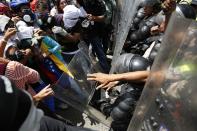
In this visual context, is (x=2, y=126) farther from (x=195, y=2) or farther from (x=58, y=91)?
(x=195, y=2)

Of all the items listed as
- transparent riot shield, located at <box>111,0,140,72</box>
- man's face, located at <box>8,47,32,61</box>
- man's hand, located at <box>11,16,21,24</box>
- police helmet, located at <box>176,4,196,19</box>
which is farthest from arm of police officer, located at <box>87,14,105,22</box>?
man's face, located at <box>8,47,32,61</box>

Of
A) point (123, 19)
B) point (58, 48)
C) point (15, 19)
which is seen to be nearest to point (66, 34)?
point (58, 48)

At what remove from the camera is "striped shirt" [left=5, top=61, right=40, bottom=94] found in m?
3.56

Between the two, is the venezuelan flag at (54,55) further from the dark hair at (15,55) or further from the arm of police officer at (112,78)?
the arm of police officer at (112,78)

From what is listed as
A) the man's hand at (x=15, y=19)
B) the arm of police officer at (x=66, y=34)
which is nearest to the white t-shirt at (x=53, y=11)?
the arm of police officer at (x=66, y=34)

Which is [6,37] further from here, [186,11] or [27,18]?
[186,11]

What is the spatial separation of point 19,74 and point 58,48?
4.16 feet

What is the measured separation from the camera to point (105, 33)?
597cm

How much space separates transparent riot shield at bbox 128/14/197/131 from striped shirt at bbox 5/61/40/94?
1623mm

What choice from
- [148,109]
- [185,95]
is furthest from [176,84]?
[148,109]

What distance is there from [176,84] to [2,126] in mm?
994

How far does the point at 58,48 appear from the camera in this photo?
16.0 feet

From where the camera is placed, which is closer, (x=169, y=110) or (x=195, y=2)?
(x=169, y=110)

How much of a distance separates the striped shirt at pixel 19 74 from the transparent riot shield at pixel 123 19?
133 cm
